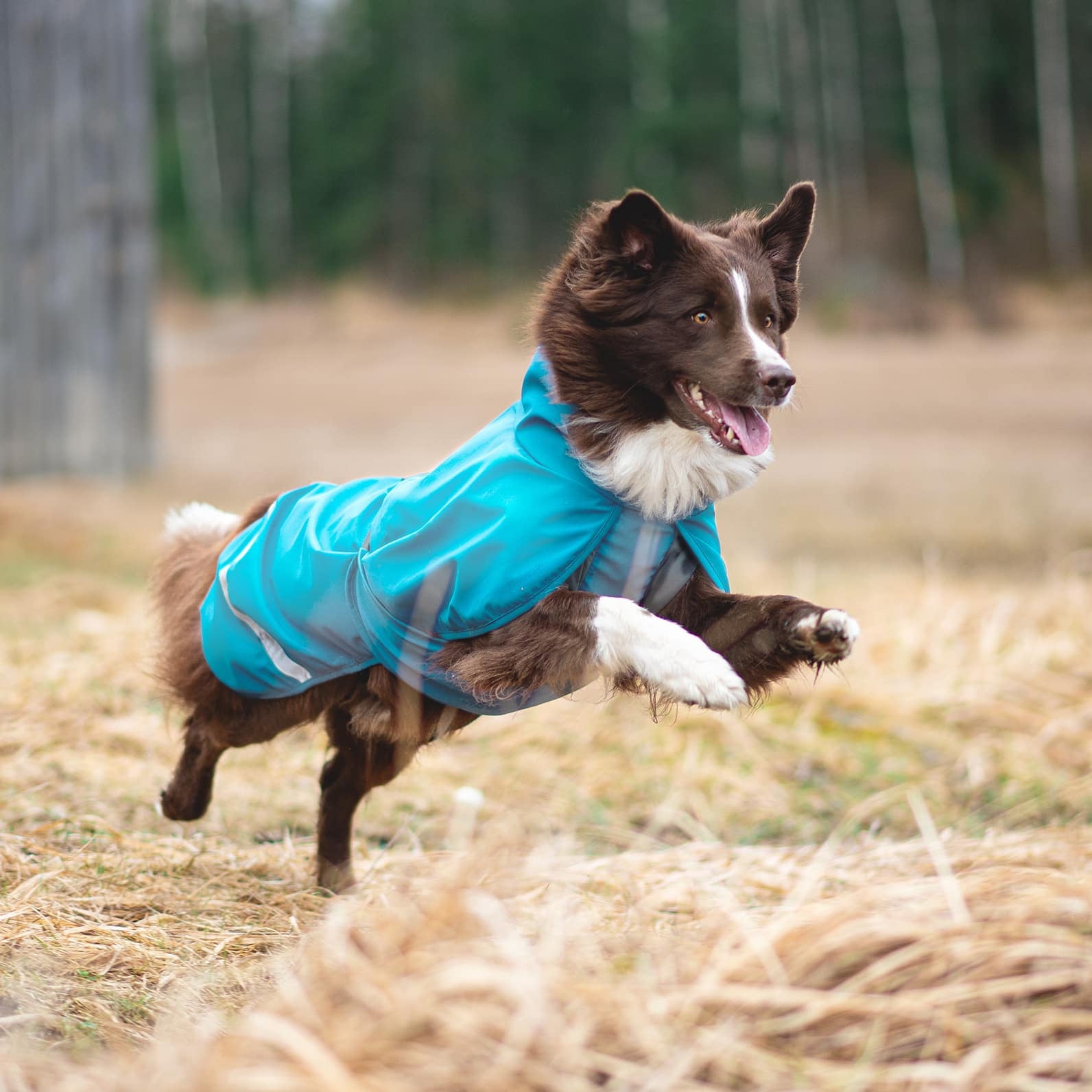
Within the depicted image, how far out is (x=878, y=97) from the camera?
85.1 ft

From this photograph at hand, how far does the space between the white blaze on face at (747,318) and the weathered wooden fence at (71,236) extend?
9300 millimetres

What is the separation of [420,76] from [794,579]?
25.9 meters

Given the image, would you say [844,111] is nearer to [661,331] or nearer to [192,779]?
[661,331]

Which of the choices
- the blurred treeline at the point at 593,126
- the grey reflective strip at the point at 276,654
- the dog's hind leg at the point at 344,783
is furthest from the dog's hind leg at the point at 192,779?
the blurred treeline at the point at 593,126

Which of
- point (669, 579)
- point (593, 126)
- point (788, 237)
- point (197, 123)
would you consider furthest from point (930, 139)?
point (669, 579)

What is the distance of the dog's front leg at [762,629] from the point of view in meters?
3.19

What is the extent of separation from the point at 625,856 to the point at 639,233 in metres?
2.08

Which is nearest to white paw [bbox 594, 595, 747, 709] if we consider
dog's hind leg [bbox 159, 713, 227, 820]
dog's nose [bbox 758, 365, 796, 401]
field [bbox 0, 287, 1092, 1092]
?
field [bbox 0, 287, 1092, 1092]

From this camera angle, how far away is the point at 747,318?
3486 millimetres

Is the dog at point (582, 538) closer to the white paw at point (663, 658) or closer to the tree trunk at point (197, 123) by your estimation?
the white paw at point (663, 658)

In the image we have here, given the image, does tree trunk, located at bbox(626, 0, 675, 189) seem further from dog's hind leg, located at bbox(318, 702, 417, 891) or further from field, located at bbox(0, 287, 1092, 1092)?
dog's hind leg, located at bbox(318, 702, 417, 891)

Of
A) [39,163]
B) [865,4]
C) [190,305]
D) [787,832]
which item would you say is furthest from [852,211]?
[787,832]

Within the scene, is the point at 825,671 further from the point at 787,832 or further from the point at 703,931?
the point at 703,931

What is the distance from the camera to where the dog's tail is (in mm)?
4109
